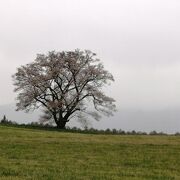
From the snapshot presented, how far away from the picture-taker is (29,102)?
56.8m

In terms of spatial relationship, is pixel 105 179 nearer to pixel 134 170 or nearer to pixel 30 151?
pixel 134 170

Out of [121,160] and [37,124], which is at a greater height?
[37,124]

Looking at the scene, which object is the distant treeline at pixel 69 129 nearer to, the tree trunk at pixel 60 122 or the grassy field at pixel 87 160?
the tree trunk at pixel 60 122

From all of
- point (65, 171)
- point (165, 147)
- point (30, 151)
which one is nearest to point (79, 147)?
point (30, 151)

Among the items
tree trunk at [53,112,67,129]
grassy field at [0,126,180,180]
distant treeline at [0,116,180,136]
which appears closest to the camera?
grassy field at [0,126,180,180]

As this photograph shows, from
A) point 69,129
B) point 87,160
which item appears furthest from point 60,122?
point 87,160

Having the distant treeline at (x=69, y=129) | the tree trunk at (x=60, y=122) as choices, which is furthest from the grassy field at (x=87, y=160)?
the tree trunk at (x=60, y=122)

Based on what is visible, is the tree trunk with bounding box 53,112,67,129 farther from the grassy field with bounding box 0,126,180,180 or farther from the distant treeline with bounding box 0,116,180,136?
the grassy field with bounding box 0,126,180,180

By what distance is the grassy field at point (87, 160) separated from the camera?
1609 cm

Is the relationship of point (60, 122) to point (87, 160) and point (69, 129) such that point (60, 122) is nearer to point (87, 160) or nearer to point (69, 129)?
point (69, 129)

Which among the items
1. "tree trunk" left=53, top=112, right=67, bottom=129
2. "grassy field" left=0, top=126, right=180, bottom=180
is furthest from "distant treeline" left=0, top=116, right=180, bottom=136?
"grassy field" left=0, top=126, right=180, bottom=180

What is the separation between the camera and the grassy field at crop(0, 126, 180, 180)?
52.8 feet

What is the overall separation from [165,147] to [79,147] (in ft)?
16.5

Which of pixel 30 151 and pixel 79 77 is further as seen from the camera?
pixel 79 77
